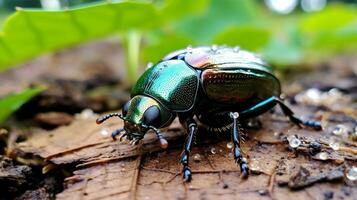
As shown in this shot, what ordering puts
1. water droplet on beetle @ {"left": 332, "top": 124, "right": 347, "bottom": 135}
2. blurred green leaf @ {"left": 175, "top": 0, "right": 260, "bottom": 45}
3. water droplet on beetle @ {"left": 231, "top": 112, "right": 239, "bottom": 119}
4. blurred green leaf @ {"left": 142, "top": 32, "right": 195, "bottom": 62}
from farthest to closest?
blurred green leaf @ {"left": 175, "top": 0, "right": 260, "bottom": 45}
blurred green leaf @ {"left": 142, "top": 32, "right": 195, "bottom": 62}
water droplet on beetle @ {"left": 332, "top": 124, "right": 347, "bottom": 135}
water droplet on beetle @ {"left": 231, "top": 112, "right": 239, "bottom": 119}

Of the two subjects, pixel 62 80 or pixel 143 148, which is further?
pixel 62 80

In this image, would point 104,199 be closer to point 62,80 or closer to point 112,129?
point 112,129

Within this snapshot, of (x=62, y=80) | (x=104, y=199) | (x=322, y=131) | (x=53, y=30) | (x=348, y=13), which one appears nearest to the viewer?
(x=104, y=199)

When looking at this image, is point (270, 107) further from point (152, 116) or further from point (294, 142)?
point (152, 116)

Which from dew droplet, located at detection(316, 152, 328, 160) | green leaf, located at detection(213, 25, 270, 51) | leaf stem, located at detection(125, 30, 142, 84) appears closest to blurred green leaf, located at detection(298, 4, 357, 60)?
green leaf, located at detection(213, 25, 270, 51)

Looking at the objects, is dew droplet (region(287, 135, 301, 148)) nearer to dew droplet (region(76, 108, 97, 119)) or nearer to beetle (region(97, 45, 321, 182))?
beetle (region(97, 45, 321, 182))

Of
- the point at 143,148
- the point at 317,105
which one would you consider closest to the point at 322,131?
the point at 317,105

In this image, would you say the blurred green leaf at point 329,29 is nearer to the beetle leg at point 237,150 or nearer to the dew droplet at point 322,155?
the beetle leg at point 237,150
